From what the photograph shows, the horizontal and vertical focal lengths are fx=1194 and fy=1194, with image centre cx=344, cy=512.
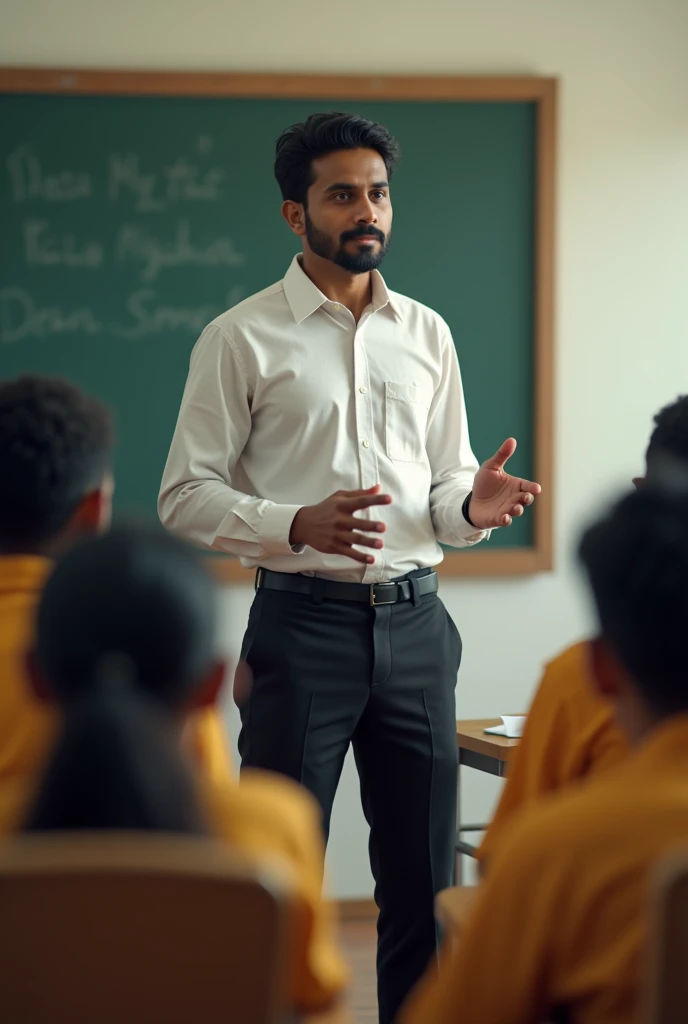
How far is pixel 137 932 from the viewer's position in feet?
2.96

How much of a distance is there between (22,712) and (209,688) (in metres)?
0.31

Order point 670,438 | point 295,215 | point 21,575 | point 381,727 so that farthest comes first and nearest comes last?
point 295,215, point 381,727, point 670,438, point 21,575

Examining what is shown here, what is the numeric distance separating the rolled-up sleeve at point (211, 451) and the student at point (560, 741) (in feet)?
3.29

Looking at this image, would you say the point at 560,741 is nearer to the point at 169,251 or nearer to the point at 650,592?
→ the point at 650,592

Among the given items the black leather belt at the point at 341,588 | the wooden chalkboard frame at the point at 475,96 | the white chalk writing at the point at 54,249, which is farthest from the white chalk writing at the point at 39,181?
the black leather belt at the point at 341,588

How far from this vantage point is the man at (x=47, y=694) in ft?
3.55

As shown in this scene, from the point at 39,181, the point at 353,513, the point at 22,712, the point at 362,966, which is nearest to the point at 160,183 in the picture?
the point at 39,181

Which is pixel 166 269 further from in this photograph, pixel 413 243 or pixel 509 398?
pixel 509 398

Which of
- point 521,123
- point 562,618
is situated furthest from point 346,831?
point 521,123

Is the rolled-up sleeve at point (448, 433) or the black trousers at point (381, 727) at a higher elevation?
the rolled-up sleeve at point (448, 433)

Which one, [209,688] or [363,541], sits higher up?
[363,541]

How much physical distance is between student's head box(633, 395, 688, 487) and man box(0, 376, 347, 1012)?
80 centimetres

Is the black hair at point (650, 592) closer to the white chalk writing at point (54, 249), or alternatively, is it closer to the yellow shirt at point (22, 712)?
the yellow shirt at point (22, 712)

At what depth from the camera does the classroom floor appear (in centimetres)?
303
